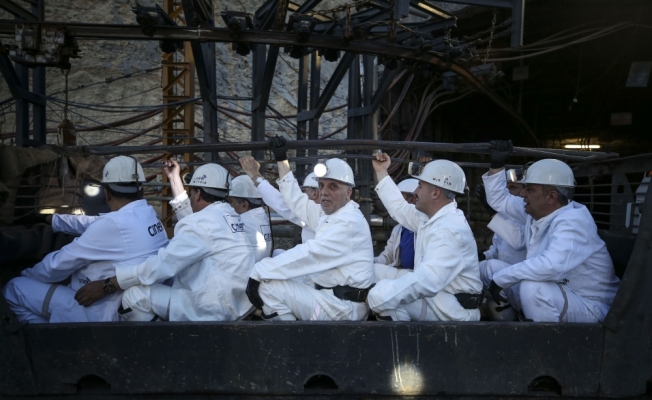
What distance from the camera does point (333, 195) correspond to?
415 centimetres

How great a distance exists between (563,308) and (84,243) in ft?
11.2

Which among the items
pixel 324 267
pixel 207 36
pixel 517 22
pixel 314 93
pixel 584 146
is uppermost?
pixel 517 22

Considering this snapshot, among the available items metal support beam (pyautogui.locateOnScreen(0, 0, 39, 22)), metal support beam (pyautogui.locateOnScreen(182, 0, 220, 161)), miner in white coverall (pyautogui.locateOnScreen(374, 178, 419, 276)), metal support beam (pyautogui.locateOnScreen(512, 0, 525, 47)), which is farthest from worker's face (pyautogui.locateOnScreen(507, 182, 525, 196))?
metal support beam (pyautogui.locateOnScreen(0, 0, 39, 22))

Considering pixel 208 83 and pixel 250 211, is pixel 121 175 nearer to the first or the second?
pixel 250 211

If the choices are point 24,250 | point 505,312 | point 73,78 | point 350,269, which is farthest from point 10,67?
point 73,78

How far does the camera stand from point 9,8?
6.88 meters

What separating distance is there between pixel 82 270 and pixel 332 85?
5847 millimetres

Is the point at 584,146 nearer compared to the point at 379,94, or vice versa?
the point at 379,94

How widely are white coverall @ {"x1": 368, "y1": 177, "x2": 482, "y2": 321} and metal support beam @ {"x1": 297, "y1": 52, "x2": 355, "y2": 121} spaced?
506 centimetres

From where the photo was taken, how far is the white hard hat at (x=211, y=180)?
4.38 m

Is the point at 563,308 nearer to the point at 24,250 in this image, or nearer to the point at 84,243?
the point at 84,243

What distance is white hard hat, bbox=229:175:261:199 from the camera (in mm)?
5409

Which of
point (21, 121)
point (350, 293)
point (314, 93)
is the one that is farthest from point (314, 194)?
point (314, 93)

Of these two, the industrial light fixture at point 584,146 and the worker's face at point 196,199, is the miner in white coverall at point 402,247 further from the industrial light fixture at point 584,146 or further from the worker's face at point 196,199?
the industrial light fixture at point 584,146
